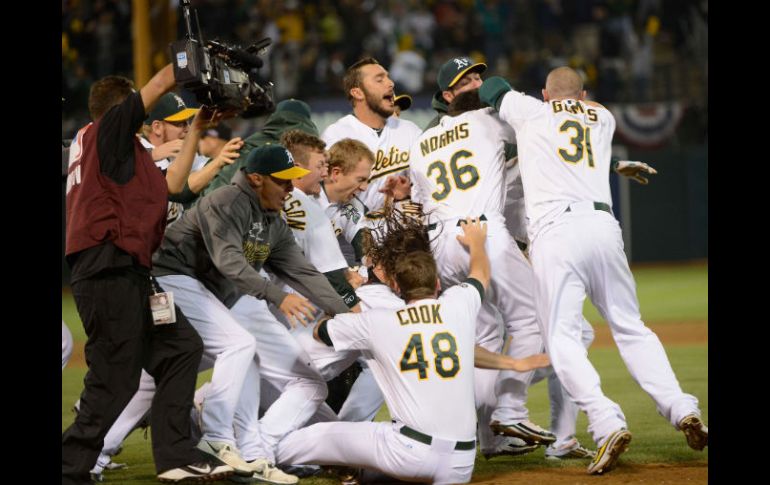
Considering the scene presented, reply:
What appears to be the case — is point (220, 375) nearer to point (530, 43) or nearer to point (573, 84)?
point (573, 84)

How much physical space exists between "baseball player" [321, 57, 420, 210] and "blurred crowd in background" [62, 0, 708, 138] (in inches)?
398

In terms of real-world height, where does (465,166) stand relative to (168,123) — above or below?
below

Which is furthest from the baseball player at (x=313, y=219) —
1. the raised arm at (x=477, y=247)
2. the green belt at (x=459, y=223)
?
the raised arm at (x=477, y=247)

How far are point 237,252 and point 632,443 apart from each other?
2.66 m

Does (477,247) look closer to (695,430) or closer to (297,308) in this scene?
(297,308)

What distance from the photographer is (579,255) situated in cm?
578

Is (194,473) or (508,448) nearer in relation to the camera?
(194,473)

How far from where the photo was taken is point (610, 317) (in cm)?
588

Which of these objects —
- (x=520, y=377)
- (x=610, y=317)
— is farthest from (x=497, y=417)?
(x=610, y=317)

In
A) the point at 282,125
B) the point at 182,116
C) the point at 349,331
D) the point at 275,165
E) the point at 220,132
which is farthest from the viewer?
the point at 220,132

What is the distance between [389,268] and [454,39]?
603 inches

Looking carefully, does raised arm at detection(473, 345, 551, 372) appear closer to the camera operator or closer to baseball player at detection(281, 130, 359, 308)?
baseball player at detection(281, 130, 359, 308)

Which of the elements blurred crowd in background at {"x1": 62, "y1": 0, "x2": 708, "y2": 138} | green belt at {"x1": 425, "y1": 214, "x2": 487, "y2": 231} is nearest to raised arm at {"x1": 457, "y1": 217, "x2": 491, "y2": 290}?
green belt at {"x1": 425, "y1": 214, "x2": 487, "y2": 231}

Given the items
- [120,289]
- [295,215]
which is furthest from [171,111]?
[120,289]
